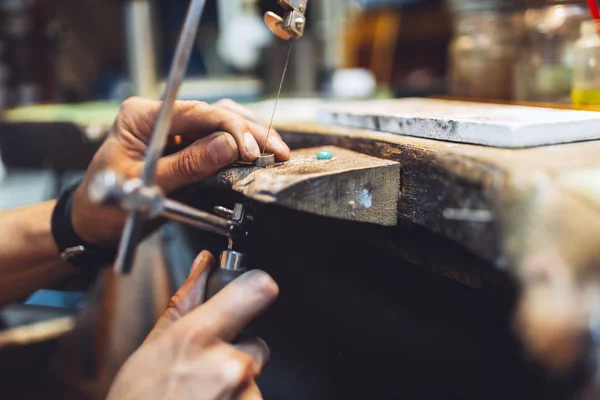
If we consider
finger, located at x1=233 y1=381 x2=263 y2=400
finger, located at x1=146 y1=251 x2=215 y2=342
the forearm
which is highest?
finger, located at x1=146 y1=251 x2=215 y2=342

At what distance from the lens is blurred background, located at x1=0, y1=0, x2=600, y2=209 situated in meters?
1.59

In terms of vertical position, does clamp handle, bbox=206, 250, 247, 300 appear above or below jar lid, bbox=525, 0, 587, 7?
below

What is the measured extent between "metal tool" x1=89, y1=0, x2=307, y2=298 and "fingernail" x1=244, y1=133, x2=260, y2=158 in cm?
13

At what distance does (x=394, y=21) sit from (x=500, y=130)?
4.57m

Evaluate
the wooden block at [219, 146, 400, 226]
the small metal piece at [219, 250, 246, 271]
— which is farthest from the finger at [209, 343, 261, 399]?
the wooden block at [219, 146, 400, 226]

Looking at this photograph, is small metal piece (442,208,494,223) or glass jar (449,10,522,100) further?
glass jar (449,10,522,100)

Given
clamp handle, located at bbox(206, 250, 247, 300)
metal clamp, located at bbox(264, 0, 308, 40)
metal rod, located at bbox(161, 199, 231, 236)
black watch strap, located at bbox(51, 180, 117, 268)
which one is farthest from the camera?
black watch strap, located at bbox(51, 180, 117, 268)

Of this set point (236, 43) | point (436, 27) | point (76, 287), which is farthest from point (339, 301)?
point (436, 27)

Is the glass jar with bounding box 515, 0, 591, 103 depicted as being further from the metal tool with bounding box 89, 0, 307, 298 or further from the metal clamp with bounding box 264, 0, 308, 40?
the metal tool with bounding box 89, 0, 307, 298

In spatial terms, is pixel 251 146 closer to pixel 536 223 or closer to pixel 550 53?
pixel 536 223

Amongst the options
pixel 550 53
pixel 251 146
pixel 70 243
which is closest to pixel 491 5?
pixel 550 53

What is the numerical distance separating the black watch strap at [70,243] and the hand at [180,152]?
2 centimetres

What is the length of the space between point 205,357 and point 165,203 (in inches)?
8.6

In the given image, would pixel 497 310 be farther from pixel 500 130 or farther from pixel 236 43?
pixel 236 43
